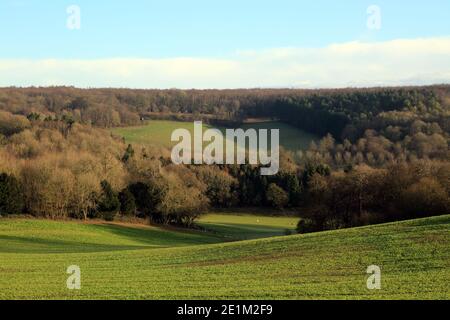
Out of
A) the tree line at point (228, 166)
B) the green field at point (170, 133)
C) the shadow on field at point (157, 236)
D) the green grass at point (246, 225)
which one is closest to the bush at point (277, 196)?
the tree line at point (228, 166)

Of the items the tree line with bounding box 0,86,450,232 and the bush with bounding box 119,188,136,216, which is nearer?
the tree line with bounding box 0,86,450,232

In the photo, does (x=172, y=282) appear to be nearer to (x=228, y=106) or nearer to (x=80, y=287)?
(x=80, y=287)

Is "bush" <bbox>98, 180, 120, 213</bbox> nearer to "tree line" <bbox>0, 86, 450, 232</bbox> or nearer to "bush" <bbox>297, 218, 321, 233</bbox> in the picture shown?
"tree line" <bbox>0, 86, 450, 232</bbox>

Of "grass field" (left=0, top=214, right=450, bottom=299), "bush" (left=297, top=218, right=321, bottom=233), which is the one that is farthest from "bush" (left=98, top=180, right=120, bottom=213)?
"grass field" (left=0, top=214, right=450, bottom=299)

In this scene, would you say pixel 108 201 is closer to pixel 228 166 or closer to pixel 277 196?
pixel 277 196

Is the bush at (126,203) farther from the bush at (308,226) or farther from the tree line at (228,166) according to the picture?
the bush at (308,226)

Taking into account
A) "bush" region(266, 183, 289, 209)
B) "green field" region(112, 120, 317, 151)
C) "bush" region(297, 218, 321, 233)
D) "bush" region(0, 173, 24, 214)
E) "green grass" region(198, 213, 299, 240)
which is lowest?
"green grass" region(198, 213, 299, 240)
